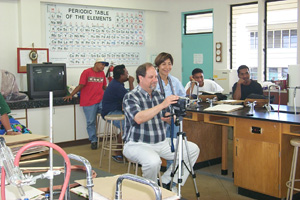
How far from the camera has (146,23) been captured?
802 cm

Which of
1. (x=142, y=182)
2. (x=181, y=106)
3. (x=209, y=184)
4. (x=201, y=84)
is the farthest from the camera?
(x=201, y=84)

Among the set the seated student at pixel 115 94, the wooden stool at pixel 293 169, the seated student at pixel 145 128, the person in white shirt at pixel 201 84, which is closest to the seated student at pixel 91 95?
the seated student at pixel 115 94

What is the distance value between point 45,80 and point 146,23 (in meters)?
2.84

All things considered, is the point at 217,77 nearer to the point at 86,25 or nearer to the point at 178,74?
the point at 178,74

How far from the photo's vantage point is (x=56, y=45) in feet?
22.0

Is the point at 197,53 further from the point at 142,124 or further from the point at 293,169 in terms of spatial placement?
the point at 142,124

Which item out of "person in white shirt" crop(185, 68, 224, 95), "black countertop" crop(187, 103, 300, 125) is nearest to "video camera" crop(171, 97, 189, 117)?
"black countertop" crop(187, 103, 300, 125)

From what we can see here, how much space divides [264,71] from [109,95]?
3.38 m

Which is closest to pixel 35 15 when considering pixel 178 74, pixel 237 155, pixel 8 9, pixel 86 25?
pixel 8 9

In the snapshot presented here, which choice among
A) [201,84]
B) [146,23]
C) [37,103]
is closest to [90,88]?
[37,103]

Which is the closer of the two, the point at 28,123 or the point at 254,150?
the point at 254,150

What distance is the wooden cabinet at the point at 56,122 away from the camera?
5918 millimetres

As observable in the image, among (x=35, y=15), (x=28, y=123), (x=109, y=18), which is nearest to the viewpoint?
(x=28, y=123)

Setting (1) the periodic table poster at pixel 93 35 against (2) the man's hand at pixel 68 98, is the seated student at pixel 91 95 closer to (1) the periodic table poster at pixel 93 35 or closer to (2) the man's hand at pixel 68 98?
(2) the man's hand at pixel 68 98
